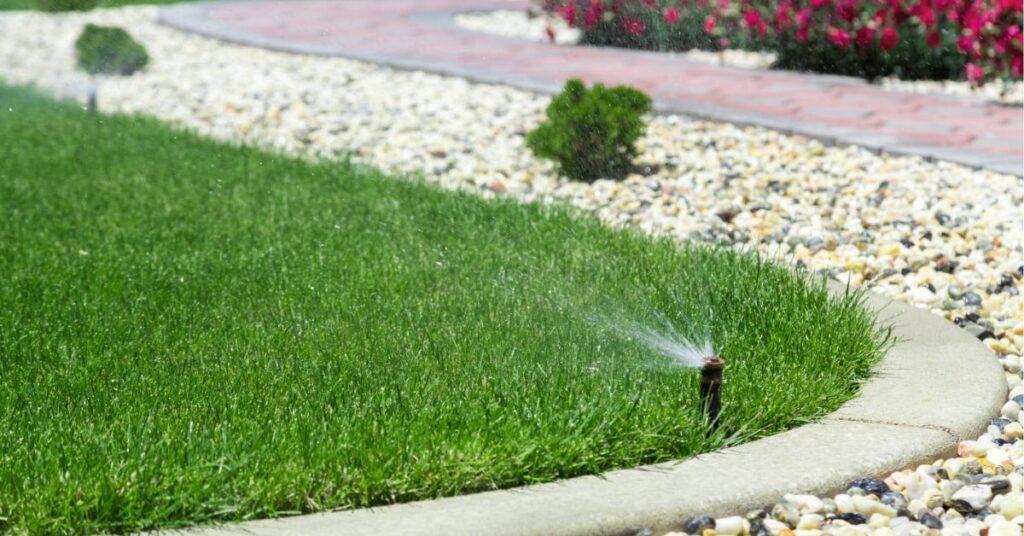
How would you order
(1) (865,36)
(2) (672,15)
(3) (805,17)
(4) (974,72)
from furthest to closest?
(2) (672,15)
(3) (805,17)
(1) (865,36)
(4) (974,72)

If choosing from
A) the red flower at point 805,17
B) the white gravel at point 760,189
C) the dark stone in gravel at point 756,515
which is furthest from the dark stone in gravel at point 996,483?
the red flower at point 805,17

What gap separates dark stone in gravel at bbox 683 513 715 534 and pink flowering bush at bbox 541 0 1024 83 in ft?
20.0

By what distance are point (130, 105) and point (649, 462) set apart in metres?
7.14

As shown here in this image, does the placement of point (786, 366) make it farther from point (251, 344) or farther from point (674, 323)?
point (251, 344)

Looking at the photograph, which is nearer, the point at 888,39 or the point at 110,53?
the point at 888,39

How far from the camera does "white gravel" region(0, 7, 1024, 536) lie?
300 cm

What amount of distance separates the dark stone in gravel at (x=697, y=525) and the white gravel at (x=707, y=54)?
6.02 m

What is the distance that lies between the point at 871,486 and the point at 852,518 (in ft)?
0.39

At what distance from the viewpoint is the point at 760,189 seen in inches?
234

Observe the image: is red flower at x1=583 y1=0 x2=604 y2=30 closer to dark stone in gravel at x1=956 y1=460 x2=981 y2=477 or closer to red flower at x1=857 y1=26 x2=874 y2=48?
red flower at x1=857 y1=26 x2=874 y2=48

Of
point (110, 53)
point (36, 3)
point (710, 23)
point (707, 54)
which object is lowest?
point (36, 3)

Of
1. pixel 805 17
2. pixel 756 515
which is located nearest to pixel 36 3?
pixel 805 17

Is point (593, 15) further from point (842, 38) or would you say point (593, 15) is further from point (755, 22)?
point (842, 38)

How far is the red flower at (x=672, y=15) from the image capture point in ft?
36.7
